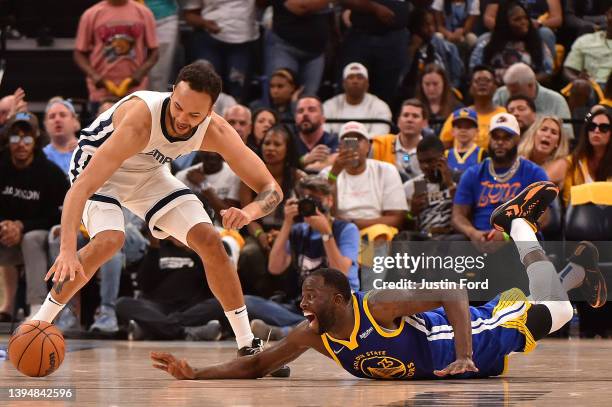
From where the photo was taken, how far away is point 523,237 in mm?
6562

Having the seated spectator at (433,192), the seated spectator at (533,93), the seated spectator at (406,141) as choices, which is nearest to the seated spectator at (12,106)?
the seated spectator at (406,141)

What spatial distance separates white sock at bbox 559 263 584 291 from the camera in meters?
7.67

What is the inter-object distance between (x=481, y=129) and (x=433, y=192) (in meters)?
1.15

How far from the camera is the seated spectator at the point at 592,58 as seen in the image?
37.5ft

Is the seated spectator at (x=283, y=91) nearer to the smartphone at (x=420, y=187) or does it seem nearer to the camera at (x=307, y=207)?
the smartphone at (x=420, y=187)

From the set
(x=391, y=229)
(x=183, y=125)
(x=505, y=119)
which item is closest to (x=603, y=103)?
(x=505, y=119)

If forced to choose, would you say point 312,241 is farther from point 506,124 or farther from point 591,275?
point 591,275

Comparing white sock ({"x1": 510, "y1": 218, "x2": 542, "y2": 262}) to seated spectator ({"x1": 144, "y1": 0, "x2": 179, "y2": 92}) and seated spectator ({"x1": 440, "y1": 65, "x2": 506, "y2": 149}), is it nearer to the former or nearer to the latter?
seated spectator ({"x1": 440, "y1": 65, "x2": 506, "y2": 149})

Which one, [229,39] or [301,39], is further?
[229,39]

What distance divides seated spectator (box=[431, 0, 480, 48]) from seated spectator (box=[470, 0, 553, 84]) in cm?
63

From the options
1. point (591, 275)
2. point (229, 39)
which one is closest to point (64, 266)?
point (591, 275)

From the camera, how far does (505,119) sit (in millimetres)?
9000

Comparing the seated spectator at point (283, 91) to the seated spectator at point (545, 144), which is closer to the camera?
the seated spectator at point (545, 144)

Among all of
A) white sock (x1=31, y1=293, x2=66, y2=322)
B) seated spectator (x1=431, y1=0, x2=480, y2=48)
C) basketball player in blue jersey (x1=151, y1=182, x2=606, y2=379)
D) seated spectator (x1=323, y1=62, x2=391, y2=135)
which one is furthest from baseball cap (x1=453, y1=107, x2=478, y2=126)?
white sock (x1=31, y1=293, x2=66, y2=322)
